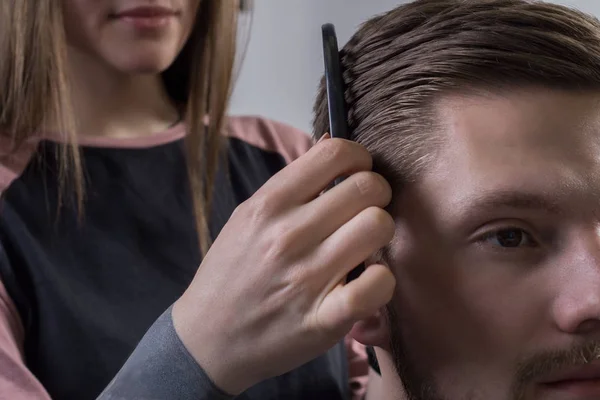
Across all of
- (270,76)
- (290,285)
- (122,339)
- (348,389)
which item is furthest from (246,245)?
(270,76)

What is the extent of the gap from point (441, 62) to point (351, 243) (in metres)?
0.23

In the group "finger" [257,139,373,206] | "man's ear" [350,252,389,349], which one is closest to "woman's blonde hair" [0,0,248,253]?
"man's ear" [350,252,389,349]

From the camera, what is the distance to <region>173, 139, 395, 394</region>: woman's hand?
0.62 meters

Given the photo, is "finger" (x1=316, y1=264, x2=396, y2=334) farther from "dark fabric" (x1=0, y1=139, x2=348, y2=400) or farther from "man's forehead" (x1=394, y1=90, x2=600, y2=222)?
"dark fabric" (x1=0, y1=139, x2=348, y2=400)

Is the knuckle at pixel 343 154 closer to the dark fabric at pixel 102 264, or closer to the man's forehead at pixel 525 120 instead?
the man's forehead at pixel 525 120

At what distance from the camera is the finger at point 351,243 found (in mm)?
627

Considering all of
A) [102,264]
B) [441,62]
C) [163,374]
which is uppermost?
[441,62]

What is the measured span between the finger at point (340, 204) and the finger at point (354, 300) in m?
0.05

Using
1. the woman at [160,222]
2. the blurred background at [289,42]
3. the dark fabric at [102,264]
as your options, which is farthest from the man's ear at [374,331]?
the blurred background at [289,42]

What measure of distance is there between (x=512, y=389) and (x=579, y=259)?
125 mm

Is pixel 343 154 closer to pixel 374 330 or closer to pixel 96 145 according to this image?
pixel 374 330

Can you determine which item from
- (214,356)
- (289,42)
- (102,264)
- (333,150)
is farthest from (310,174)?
(289,42)

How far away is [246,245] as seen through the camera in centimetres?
65

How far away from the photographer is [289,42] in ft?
5.00
